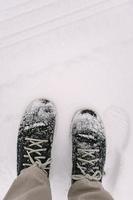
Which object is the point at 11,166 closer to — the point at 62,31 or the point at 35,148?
the point at 35,148

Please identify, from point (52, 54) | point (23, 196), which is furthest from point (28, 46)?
point (23, 196)

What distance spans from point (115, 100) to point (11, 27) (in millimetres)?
374

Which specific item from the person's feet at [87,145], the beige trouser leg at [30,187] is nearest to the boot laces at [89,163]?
the person's feet at [87,145]

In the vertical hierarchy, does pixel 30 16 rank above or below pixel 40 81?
above

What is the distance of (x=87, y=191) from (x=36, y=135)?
0.22 metres

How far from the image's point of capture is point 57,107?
1.03 metres

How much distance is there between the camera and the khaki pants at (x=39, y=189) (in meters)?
0.85

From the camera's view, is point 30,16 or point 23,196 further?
point 30,16

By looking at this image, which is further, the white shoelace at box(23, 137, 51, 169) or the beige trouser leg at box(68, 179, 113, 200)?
the white shoelace at box(23, 137, 51, 169)

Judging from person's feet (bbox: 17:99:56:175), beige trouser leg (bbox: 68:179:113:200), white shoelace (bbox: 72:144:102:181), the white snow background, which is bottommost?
beige trouser leg (bbox: 68:179:113:200)

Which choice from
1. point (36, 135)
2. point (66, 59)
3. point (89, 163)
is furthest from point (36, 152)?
point (66, 59)

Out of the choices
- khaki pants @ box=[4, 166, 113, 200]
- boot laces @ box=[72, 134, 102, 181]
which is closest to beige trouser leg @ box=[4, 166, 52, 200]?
khaki pants @ box=[4, 166, 113, 200]

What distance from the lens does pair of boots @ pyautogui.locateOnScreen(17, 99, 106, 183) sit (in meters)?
0.97

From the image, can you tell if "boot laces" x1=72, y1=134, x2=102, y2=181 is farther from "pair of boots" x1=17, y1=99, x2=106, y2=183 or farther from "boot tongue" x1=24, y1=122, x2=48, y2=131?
"boot tongue" x1=24, y1=122, x2=48, y2=131
